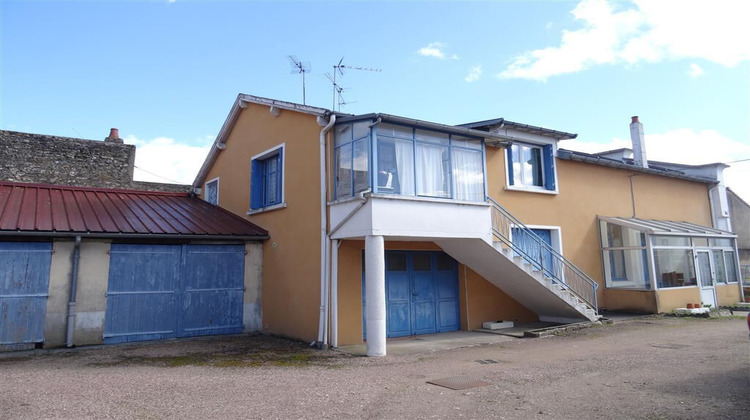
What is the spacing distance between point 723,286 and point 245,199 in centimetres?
1616

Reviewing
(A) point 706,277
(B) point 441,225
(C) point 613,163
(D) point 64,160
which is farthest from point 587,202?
(D) point 64,160

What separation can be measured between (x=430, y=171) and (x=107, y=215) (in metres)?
8.04

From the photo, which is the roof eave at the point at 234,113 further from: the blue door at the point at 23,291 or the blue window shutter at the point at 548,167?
the blue window shutter at the point at 548,167

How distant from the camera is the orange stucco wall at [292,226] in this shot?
11109 millimetres

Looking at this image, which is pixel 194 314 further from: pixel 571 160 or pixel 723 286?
pixel 723 286

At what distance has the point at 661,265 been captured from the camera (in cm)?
1488

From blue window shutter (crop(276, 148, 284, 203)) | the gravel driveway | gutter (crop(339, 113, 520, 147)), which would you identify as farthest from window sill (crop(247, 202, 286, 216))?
the gravel driveway

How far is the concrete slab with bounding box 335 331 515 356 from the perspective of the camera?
32.7 feet

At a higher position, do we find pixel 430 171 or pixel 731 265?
pixel 430 171

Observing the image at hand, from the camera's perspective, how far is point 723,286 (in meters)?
16.5

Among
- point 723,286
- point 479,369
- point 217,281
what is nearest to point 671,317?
point 723,286

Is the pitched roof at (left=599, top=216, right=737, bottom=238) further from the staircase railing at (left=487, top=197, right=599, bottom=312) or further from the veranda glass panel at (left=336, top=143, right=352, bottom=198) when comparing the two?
the veranda glass panel at (left=336, top=143, right=352, bottom=198)

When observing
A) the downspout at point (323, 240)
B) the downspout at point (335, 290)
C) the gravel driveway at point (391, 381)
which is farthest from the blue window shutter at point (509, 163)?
the downspout at point (335, 290)

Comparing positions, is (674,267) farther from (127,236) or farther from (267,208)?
(127,236)
